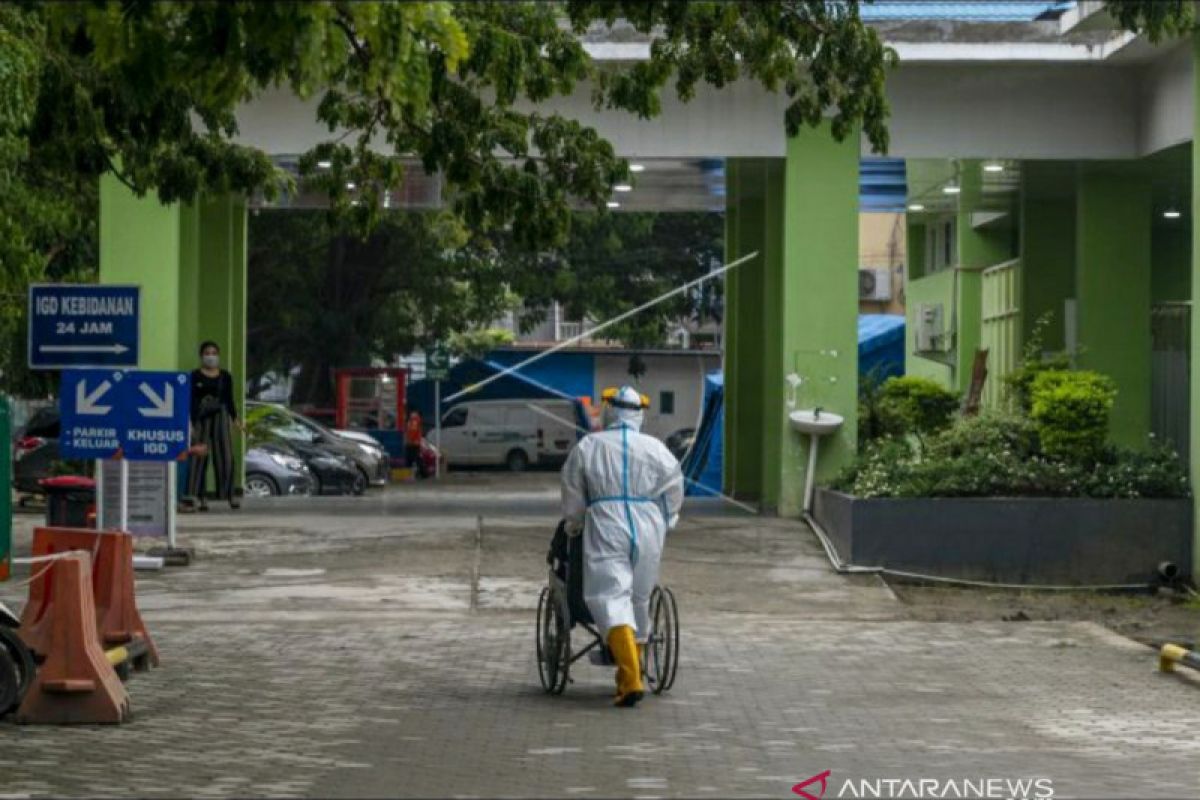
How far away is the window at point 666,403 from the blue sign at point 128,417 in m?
→ 43.5

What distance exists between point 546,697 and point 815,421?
11698 mm

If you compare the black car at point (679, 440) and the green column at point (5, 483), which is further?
the black car at point (679, 440)

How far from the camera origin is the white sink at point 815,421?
24250 mm

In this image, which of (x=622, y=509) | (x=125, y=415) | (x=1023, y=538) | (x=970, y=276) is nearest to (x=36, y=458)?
(x=125, y=415)

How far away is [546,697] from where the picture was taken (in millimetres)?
12930

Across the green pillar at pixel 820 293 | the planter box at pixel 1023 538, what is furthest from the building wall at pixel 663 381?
the planter box at pixel 1023 538

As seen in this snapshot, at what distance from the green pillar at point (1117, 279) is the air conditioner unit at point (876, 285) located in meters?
35.2

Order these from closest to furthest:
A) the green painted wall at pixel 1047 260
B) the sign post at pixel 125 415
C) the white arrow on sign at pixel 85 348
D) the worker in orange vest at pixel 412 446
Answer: the sign post at pixel 125 415, the white arrow on sign at pixel 85 348, the green painted wall at pixel 1047 260, the worker in orange vest at pixel 412 446

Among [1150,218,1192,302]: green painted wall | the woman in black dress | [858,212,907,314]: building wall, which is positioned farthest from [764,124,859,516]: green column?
[858,212,907,314]: building wall

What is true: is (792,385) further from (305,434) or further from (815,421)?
(305,434)

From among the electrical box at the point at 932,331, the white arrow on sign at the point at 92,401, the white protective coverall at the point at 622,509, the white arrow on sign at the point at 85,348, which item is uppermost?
the electrical box at the point at 932,331

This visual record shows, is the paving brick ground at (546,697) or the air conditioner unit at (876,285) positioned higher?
the air conditioner unit at (876,285)

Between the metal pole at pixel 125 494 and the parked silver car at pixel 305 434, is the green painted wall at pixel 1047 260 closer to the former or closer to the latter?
the parked silver car at pixel 305 434

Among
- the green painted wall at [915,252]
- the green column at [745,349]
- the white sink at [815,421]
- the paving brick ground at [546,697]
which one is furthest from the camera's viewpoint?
the green painted wall at [915,252]
